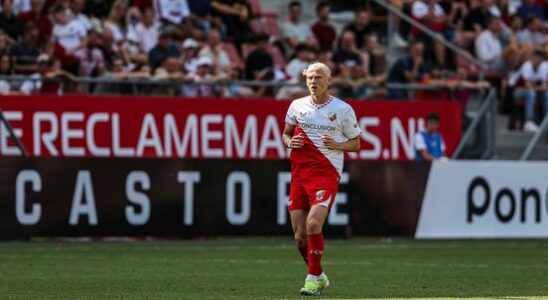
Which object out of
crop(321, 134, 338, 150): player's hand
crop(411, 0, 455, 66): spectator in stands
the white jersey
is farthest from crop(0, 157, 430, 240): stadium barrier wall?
crop(321, 134, 338, 150): player's hand

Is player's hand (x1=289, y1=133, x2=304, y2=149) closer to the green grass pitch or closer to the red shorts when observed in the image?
the red shorts

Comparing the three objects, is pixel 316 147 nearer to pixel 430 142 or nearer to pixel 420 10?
pixel 430 142

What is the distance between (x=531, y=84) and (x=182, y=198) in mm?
8452

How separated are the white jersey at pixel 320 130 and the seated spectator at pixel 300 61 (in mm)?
11224

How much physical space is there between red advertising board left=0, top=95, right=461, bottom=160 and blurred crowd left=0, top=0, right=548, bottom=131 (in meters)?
0.40

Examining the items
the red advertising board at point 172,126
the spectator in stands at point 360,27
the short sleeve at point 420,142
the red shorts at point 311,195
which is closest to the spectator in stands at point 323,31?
the spectator in stands at point 360,27

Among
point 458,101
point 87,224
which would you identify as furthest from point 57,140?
point 458,101

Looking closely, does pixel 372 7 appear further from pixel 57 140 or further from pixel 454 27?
pixel 57 140

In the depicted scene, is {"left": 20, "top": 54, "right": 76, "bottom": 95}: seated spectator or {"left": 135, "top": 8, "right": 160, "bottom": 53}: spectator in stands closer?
{"left": 20, "top": 54, "right": 76, "bottom": 95}: seated spectator

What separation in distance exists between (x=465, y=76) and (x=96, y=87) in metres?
7.22

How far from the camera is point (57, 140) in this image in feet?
68.7

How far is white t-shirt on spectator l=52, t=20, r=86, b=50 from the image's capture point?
71.5 feet

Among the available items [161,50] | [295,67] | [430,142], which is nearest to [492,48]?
[295,67]

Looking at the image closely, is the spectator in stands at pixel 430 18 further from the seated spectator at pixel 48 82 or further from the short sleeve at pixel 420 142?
the seated spectator at pixel 48 82
